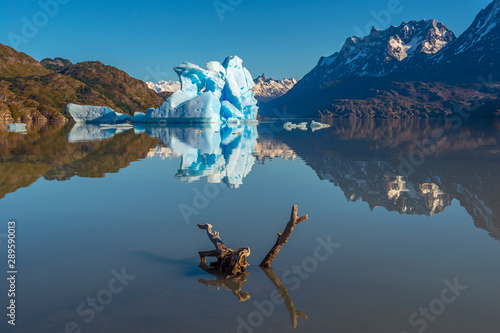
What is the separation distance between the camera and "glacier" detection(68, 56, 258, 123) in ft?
255

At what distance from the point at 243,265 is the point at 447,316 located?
3.35 metres

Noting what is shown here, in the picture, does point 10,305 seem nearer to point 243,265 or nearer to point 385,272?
point 243,265

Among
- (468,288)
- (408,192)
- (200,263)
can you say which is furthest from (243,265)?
(408,192)

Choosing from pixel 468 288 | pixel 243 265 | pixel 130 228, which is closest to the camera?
pixel 468 288

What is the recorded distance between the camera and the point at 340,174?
1897 centimetres

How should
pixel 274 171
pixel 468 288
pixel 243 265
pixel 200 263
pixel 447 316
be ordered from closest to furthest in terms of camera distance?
pixel 447 316 < pixel 468 288 < pixel 243 265 < pixel 200 263 < pixel 274 171

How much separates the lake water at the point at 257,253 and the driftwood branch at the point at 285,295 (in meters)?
0.03

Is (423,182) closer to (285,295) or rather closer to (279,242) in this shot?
(279,242)

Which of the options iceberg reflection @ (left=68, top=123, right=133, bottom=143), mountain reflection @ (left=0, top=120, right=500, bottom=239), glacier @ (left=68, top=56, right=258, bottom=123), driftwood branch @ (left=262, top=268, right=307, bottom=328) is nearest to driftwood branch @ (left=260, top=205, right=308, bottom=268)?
driftwood branch @ (left=262, top=268, right=307, bottom=328)

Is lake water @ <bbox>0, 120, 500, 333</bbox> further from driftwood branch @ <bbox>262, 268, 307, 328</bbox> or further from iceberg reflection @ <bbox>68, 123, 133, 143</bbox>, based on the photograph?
iceberg reflection @ <bbox>68, 123, 133, 143</bbox>

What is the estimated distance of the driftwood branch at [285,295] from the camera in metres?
5.88

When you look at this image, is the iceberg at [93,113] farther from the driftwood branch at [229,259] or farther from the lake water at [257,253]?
the driftwood branch at [229,259]

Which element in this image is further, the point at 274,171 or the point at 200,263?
the point at 274,171

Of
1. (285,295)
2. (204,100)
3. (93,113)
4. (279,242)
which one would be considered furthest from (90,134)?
(93,113)
